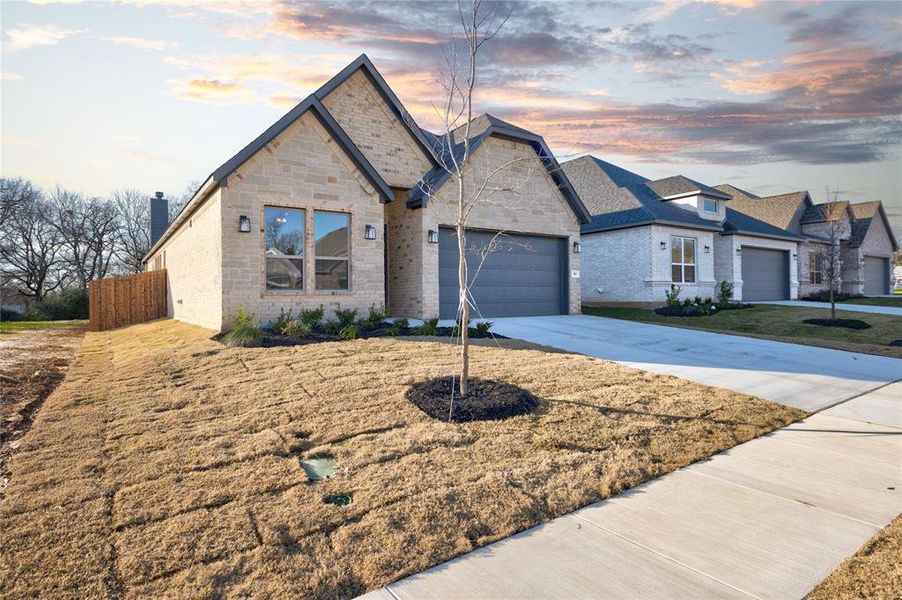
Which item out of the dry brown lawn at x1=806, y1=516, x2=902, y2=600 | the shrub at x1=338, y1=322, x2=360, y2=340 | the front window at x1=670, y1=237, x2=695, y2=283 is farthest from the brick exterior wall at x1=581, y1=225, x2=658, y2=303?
the dry brown lawn at x1=806, y1=516, x2=902, y2=600

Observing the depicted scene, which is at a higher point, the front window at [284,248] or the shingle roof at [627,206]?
the shingle roof at [627,206]

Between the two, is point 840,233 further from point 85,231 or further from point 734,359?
point 85,231

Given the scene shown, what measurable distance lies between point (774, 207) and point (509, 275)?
77.9 feet

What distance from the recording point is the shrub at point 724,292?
805 inches

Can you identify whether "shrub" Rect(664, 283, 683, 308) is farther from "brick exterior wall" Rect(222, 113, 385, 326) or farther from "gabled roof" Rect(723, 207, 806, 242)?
"brick exterior wall" Rect(222, 113, 385, 326)

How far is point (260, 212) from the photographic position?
11.4 meters

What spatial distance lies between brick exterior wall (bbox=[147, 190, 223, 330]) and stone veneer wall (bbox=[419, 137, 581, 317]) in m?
5.39

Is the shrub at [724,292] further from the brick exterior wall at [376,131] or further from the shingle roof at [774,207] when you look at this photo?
the brick exterior wall at [376,131]

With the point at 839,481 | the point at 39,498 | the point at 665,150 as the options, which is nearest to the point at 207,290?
the point at 39,498

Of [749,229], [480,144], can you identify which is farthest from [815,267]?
[480,144]

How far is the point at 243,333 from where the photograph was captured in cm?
962

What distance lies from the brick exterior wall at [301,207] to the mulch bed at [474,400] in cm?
632

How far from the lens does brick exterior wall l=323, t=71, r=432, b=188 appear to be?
15.1 meters

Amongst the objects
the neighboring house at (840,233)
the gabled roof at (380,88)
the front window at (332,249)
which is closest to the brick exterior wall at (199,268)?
the front window at (332,249)
